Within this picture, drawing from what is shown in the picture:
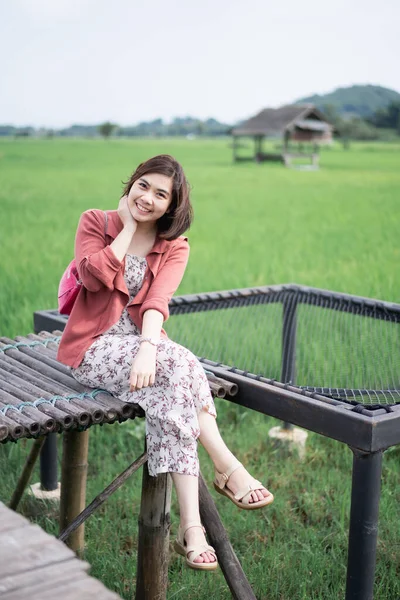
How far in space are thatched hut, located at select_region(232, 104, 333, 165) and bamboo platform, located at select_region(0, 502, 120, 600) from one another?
1052 inches

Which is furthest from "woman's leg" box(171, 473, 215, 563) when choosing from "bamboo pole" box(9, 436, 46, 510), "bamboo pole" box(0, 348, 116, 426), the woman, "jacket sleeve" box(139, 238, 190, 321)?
"bamboo pole" box(9, 436, 46, 510)

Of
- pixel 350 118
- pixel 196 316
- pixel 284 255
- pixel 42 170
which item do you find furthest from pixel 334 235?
pixel 350 118

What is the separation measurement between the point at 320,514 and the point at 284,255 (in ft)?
13.9

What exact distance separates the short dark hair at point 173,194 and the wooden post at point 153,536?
64cm

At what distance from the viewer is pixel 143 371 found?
1889 mm

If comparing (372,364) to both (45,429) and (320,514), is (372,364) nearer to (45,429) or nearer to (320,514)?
(320,514)

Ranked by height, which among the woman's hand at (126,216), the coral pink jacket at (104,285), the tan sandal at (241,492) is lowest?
the tan sandal at (241,492)

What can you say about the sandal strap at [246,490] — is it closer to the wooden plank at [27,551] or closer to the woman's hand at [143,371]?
the woman's hand at [143,371]

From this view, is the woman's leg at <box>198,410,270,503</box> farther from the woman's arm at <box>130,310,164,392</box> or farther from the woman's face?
the woman's face

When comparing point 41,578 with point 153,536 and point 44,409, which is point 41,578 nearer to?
point 44,409

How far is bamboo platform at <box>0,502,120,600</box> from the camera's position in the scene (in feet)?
3.30

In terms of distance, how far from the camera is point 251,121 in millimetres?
31578

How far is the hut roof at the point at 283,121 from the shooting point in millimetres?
28805

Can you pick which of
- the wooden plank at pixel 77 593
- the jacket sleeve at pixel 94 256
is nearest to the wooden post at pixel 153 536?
the jacket sleeve at pixel 94 256
